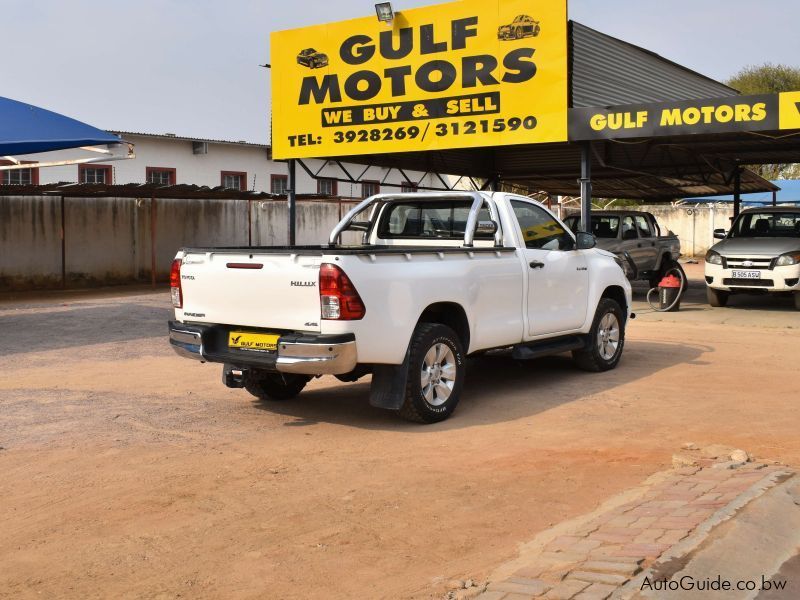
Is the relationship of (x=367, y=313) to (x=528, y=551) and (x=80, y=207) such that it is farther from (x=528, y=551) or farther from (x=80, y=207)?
(x=80, y=207)

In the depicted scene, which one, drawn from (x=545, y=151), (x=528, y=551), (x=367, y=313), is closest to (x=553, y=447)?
(x=367, y=313)

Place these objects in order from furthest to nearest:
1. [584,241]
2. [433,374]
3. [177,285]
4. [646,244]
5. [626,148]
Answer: [626,148] < [646,244] < [584,241] < [177,285] < [433,374]

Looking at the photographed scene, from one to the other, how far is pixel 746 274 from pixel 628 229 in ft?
12.7

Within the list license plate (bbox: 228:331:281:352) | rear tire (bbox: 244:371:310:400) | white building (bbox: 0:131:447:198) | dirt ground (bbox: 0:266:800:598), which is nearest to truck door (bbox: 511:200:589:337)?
dirt ground (bbox: 0:266:800:598)

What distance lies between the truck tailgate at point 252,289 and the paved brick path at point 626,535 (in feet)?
9.18

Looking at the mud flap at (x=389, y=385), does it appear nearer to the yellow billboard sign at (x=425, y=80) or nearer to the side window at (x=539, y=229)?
the side window at (x=539, y=229)

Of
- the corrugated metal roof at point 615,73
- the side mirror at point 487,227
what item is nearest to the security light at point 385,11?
the corrugated metal roof at point 615,73

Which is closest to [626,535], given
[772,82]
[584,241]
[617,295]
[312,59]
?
[584,241]

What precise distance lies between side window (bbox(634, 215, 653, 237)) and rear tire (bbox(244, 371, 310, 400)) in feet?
44.9

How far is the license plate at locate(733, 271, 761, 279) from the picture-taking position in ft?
55.1

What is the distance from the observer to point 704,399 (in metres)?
8.71

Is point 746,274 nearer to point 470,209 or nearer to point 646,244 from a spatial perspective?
point 646,244

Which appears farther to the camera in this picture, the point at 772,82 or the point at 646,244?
the point at 772,82

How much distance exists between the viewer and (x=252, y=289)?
24.2 feet
